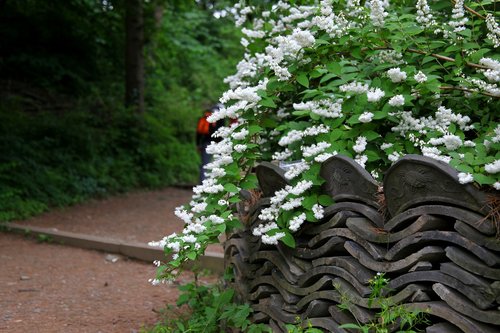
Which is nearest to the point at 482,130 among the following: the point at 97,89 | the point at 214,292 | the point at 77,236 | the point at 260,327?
the point at 260,327

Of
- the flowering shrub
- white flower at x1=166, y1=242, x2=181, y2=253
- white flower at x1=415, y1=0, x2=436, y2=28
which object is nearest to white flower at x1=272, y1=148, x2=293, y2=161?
the flowering shrub

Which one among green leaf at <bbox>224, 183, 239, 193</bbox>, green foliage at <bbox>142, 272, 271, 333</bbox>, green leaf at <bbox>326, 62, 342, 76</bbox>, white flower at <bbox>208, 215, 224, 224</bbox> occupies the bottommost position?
green foliage at <bbox>142, 272, 271, 333</bbox>

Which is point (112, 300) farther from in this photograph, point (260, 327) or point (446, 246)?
point (446, 246)

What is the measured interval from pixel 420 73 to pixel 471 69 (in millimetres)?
507

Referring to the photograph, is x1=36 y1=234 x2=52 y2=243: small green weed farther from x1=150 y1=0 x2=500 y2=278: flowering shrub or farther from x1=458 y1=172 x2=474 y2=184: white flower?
x1=458 y1=172 x2=474 y2=184: white flower

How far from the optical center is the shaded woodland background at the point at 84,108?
11.9 metres

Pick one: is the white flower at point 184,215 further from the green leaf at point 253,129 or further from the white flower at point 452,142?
the white flower at point 452,142

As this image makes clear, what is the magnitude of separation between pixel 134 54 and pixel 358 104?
12.6 meters

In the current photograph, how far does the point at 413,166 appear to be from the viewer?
2992mm

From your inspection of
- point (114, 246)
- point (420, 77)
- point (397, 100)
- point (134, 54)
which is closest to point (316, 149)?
point (397, 100)

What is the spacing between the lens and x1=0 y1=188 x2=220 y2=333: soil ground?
17.0ft

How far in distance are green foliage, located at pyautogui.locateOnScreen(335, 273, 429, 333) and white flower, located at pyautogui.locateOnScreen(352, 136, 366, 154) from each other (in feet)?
2.34

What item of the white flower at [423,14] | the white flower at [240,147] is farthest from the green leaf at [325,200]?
the white flower at [423,14]

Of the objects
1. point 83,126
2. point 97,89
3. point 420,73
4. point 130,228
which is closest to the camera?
point 420,73
